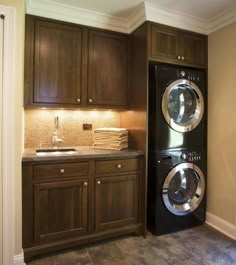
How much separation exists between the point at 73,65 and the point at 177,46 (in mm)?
1179

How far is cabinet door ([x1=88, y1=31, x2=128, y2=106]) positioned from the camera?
2.27 m

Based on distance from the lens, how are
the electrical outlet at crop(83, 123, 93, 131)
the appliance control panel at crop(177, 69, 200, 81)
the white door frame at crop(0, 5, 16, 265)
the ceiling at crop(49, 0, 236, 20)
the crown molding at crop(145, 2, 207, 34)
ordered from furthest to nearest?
the electrical outlet at crop(83, 123, 93, 131) < the appliance control panel at crop(177, 69, 200, 81) < the crown molding at crop(145, 2, 207, 34) < the ceiling at crop(49, 0, 236, 20) < the white door frame at crop(0, 5, 16, 265)

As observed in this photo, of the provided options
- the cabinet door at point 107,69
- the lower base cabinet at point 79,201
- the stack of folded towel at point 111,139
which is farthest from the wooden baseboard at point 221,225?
the cabinet door at point 107,69

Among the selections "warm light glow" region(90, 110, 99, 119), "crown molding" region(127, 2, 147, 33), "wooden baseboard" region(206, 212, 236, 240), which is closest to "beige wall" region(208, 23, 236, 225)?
"wooden baseboard" region(206, 212, 236, 240)

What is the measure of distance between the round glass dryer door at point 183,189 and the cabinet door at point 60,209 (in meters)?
0.88

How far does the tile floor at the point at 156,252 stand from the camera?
1.80 m

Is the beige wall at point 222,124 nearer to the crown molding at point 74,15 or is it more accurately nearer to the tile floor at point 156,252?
the tile floor at point 156,252

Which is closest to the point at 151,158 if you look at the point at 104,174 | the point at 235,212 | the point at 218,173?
the point at 104,174

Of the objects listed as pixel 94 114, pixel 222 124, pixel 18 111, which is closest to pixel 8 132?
pixel 18 111

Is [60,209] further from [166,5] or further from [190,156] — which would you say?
[166,5]

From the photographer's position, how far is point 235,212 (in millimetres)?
2188

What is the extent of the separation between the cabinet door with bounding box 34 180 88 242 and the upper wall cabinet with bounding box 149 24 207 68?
1557mm

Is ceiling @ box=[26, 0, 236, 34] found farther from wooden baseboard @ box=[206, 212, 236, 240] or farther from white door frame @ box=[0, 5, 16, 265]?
wooden baseboard @ box=[206, 212, 236, 240]

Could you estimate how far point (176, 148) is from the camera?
2.24 metres
